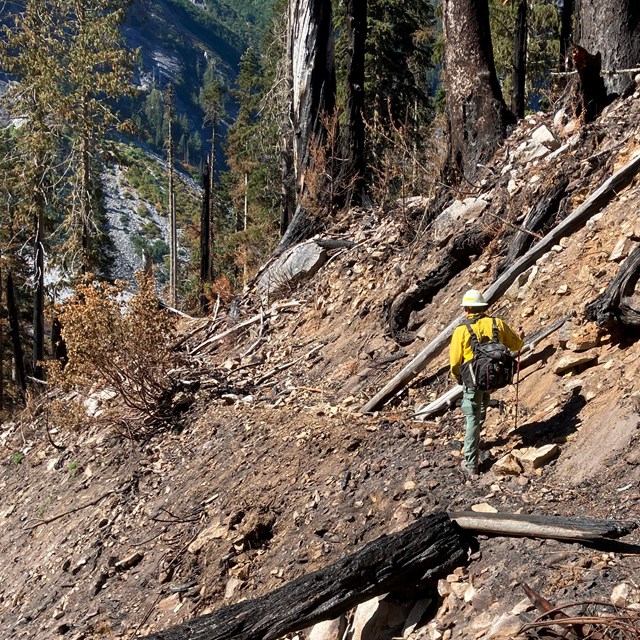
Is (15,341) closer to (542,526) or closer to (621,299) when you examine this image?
(621,299)

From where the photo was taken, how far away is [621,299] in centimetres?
496

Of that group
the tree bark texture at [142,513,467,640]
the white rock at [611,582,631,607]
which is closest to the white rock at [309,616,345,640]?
the tree bark texture at [142,513,467,640]

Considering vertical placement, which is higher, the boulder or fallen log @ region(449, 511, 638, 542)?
the boulder

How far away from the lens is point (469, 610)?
363 centimetres

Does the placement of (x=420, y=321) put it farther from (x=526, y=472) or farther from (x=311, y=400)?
(x=526, y=472)

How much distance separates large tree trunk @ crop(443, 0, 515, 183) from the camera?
29.5ft

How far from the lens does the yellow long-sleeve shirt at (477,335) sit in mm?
4980

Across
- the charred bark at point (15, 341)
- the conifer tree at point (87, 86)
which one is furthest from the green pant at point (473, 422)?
the charred bark at point (15, 341)

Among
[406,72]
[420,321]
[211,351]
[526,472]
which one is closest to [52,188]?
[211,351]

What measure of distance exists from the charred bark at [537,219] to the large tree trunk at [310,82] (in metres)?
5.19

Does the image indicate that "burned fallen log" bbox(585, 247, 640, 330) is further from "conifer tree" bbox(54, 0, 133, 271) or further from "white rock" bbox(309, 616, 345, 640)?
"conifer tree" bbox(54, 0, 133, 271)

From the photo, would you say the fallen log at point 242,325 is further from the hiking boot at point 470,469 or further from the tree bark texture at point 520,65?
the tree bark texture at point 520,65

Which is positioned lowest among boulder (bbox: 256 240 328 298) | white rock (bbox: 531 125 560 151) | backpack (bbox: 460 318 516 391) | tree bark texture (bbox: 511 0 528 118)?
backpack (bbox: 460 318 516 391)

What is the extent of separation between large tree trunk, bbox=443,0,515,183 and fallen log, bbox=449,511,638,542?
19.2ft
